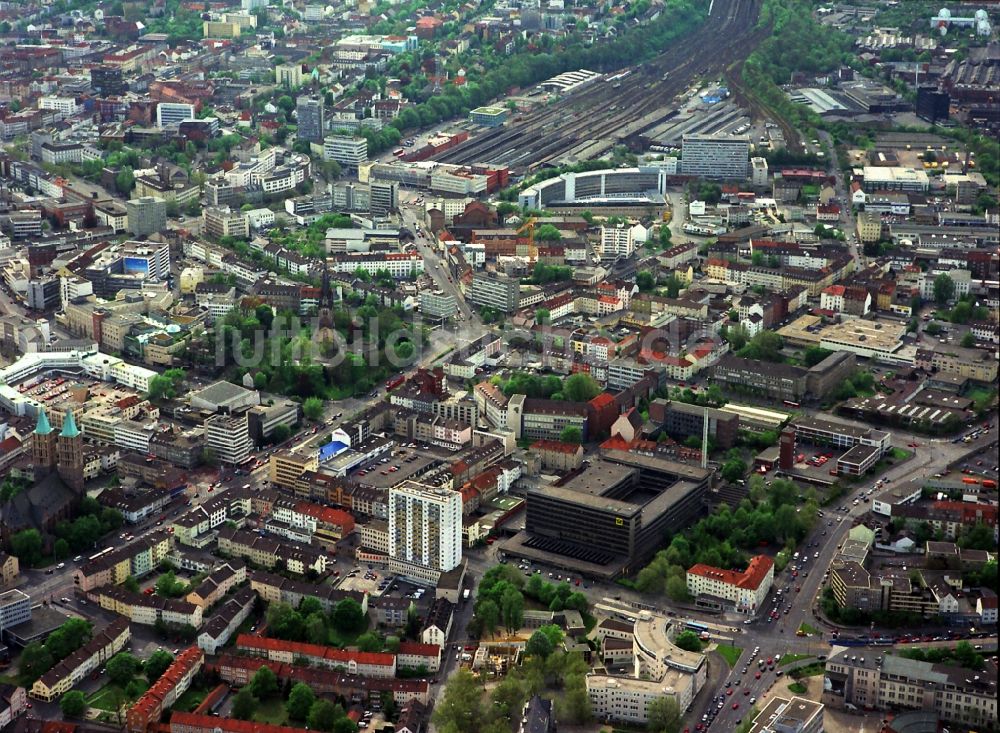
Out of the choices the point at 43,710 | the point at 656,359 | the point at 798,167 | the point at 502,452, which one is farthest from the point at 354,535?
the point at 798,167

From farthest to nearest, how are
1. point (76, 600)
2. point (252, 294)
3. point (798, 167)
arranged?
1. point (798, 167)
2. point (252, 294)
3. point (76, 600)

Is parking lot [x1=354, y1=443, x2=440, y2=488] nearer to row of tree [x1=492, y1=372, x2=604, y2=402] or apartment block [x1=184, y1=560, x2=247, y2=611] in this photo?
row of tree [x1=492, y1=372, x2=604, y2=402]

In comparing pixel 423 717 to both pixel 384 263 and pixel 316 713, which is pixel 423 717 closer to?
pixel 316 713

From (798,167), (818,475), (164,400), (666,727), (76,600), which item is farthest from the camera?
(798,167)

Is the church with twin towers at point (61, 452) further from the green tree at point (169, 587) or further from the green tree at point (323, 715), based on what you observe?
the green tree at point (323, 715)

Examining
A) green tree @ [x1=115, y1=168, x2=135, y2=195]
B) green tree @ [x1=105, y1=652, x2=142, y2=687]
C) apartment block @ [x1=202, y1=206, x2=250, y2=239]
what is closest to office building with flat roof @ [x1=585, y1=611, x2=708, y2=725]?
green tree @ [x1=105, y1=652, x2=142, y2=687]

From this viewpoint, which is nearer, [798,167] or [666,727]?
[666,727]
